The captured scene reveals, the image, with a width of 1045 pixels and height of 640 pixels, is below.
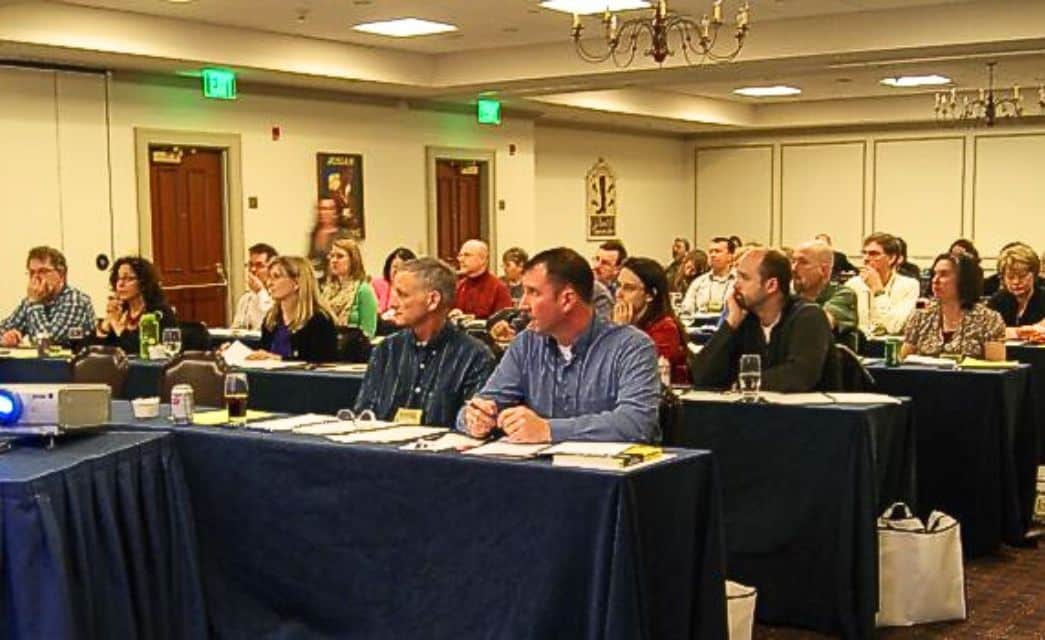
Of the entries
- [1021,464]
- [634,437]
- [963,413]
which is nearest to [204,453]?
[634,437]

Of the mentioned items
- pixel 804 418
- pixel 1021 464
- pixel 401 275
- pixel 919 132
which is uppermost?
pixel 919 132

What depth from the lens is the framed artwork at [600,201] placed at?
17.5m

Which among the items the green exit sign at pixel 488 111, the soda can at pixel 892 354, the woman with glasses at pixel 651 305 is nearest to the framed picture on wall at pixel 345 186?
the green exit sign at pixel 488 111

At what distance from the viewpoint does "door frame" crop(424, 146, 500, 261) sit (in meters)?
14.0

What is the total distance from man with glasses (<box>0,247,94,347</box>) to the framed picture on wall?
516 cm

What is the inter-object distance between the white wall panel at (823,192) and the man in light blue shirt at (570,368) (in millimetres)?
15661

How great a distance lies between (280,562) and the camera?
12.5ft

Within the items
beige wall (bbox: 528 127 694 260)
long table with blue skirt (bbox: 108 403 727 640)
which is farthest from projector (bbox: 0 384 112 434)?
beige wall (bbox: 528 127 694 260)

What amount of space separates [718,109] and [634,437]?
14444 millimetres

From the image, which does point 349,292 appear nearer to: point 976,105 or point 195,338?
point 195,338

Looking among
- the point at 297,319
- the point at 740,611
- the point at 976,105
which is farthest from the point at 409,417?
the point at 976,105

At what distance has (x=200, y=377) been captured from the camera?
17.5 ft

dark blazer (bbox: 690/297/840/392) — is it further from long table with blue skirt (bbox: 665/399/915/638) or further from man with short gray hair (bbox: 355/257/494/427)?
man with short gray hair (bbox: 355/257/494/427)

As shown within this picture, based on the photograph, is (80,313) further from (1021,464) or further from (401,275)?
(1021,464)
